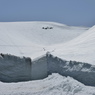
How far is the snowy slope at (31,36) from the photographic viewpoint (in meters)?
14.1

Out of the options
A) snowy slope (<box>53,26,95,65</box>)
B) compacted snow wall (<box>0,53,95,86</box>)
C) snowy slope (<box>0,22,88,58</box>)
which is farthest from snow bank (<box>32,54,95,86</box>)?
snowy slope (<box>0,22,88,58</box>)

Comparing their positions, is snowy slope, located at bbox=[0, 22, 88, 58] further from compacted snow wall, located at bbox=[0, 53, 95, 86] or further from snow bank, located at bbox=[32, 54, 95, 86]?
snow bank, located at bbox=[32, 54, 95, 86]

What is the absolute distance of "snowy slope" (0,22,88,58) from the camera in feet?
46.2

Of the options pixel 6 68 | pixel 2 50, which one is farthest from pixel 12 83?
pixel 2 50

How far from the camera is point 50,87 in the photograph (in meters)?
9.21

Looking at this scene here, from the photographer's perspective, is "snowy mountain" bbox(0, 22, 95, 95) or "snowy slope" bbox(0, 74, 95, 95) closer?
"snowy slope" bbox(0, 74, 95, 95)

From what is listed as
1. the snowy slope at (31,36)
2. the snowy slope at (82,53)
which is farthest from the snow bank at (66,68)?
the snowy slope at (31,36)

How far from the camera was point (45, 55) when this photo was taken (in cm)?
1092

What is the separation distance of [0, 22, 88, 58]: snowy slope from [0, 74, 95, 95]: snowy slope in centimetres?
338

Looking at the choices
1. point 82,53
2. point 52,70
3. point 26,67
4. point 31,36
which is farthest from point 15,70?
point 31,36

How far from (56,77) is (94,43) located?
253cm

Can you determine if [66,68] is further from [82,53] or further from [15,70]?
[15,70]

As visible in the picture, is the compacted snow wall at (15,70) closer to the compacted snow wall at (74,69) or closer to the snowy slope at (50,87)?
the snowy slope at (50,87)

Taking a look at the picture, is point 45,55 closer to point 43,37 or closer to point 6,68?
point 6,68
